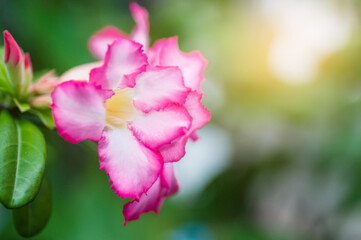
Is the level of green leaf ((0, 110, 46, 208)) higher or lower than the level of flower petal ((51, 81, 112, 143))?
lower

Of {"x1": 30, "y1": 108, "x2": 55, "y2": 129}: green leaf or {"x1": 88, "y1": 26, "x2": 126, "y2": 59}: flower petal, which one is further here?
{"x1": 88, "y1": 26, "x2": 126, "y2": 59}: flower petal

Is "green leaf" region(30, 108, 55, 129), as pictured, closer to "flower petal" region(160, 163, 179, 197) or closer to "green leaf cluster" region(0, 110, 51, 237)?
"green leaf cluster" region(0, 110, 51, 237)

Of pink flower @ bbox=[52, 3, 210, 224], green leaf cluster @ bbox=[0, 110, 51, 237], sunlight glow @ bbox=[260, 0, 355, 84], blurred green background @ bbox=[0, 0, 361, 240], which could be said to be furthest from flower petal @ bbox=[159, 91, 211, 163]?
sunlight glow @ bbox=[260, 0, 355, 84]

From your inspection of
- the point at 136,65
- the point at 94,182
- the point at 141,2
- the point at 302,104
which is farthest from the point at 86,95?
the point at 141,2

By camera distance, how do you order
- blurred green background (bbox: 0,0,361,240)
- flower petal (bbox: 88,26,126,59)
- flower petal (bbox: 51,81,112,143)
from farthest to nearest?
blurred green background (bbox: 0,0,361,240)
flower petal (bbox: 88,26,126,59)
flower petal (bbox: 51,81,112,143)

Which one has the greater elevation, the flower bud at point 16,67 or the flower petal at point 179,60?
the flower petal at point 179,60

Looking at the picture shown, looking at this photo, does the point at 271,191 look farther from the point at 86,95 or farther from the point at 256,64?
the point at 86,95

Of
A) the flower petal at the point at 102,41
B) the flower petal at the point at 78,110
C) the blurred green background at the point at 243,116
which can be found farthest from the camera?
the blurred green background at the point at 243,116

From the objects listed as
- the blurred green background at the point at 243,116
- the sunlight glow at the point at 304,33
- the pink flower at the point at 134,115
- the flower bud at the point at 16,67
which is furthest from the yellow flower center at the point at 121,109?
the sunlight glow at the point at 304,33

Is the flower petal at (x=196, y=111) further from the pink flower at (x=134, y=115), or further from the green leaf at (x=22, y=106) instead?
the green leaf at (x=22, y=106)
